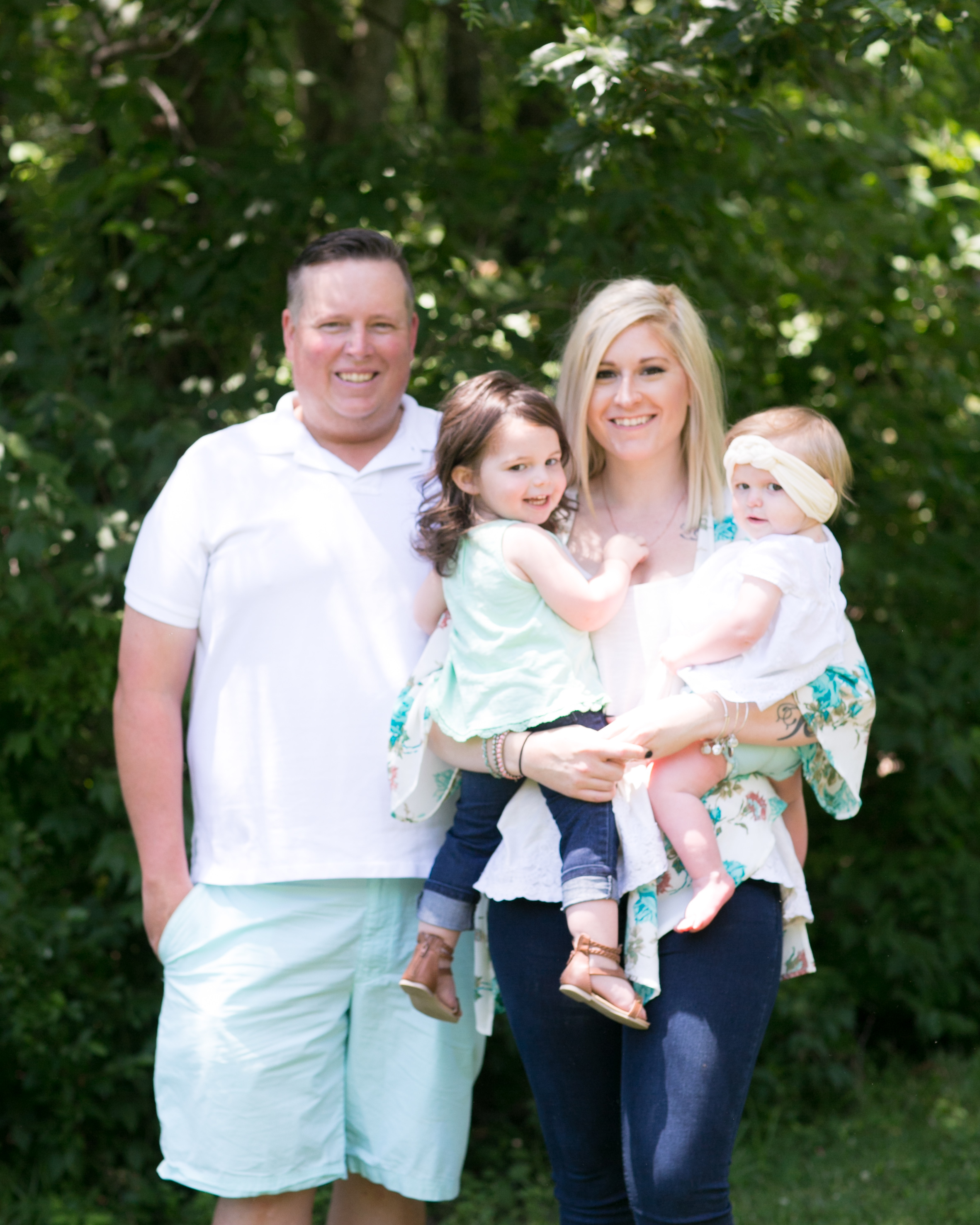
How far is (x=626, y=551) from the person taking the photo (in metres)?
2.18

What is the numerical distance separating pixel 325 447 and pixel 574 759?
2.80 ft

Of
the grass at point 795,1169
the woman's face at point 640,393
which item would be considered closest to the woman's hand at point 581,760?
the woman's face at point 640,393

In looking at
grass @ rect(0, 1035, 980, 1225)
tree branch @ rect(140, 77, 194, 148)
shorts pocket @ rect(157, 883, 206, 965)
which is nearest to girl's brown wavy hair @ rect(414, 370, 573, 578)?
shorts pocket @ rect(157, 883, 206, 965)

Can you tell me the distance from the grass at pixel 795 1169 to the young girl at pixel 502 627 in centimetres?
178

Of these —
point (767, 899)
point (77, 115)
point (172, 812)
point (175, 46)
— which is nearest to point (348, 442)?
point (172, 812)

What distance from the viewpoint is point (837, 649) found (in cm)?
212

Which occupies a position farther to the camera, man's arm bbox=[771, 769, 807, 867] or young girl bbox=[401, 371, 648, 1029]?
man's arm bbox=[771, 769, 807, 867]

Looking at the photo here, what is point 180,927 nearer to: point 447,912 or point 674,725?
point 447,912

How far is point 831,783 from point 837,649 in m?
0.25

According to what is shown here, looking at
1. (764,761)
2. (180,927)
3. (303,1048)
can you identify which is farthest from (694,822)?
(180,927)

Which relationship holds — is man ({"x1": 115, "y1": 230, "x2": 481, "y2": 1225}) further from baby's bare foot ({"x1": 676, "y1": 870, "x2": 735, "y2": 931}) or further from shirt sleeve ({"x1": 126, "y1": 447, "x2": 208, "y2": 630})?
baby's bare foot ({"x1": 676, "y1": 870, "x2": 735, "y2": 931})

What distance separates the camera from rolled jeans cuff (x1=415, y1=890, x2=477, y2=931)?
86.7 inches

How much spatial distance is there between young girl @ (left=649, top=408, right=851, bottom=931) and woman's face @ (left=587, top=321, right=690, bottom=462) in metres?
0.17

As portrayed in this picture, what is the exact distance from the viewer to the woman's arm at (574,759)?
2.00m
